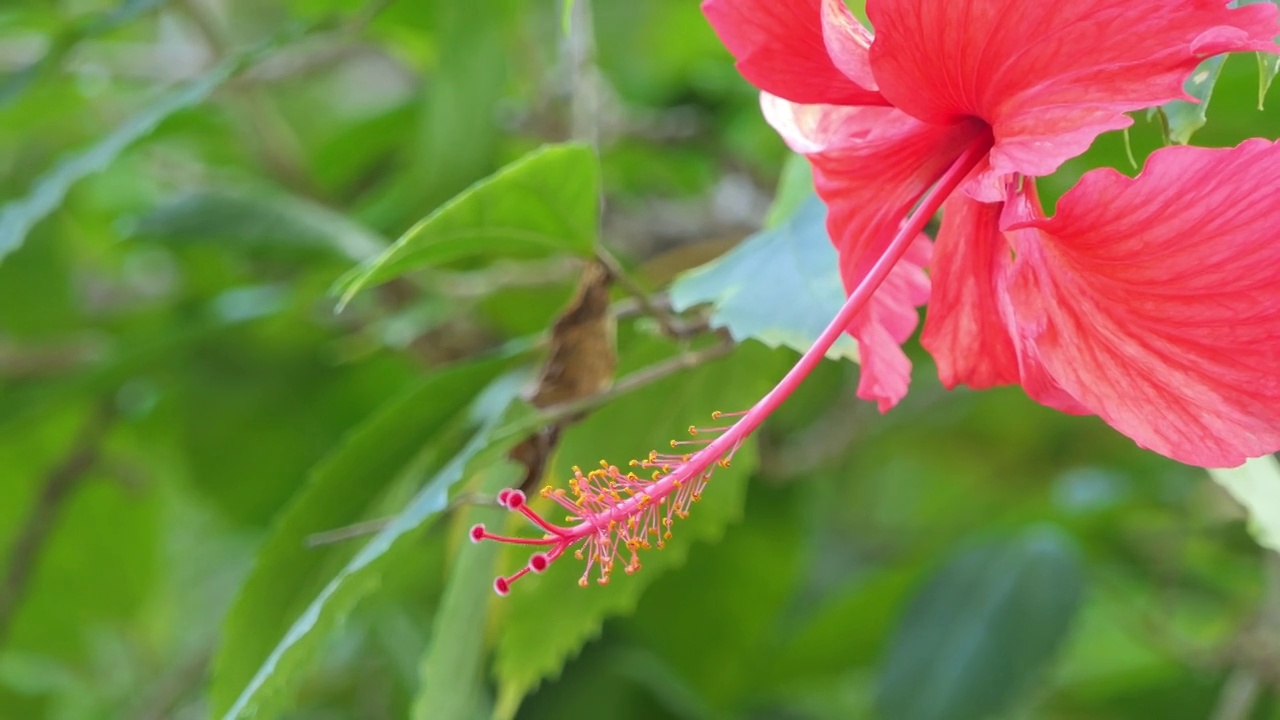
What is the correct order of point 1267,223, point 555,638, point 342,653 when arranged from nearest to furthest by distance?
point 1267,223
point 555,638
point 342,653

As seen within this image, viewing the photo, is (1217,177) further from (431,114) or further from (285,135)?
(285,135)

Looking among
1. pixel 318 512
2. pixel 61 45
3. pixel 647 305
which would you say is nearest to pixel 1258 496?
pixel 647 305

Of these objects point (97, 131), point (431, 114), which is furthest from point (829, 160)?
point (97, 131)

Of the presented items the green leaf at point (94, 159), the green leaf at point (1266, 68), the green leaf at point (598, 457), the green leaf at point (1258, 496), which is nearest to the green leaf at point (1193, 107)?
the green leaf at point (1266, 68)

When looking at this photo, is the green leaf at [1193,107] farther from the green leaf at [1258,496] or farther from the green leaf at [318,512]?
the green leaf at [318,512]

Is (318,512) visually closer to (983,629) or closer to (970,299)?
(970,299)

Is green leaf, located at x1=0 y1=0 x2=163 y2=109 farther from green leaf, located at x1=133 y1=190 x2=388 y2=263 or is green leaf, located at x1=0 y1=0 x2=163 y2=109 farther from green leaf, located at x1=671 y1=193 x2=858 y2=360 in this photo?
green leaf, located at x1=671 y1=193 x2=858 y2=360
